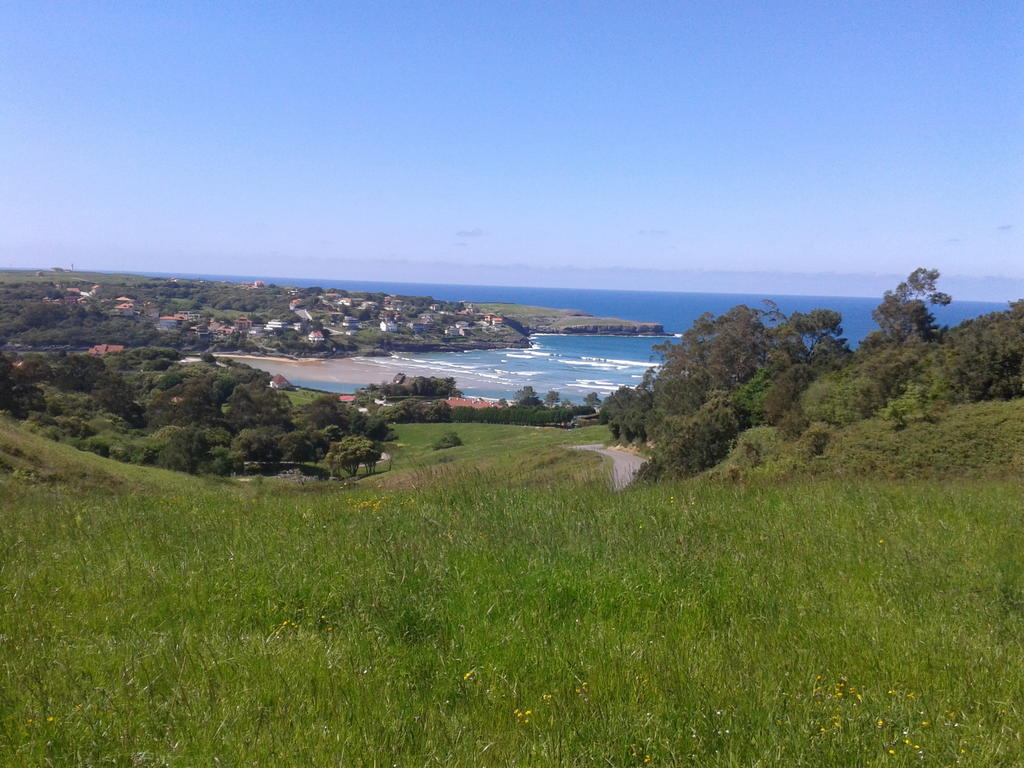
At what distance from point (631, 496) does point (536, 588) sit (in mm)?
3073

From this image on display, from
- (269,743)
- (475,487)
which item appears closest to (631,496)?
(475,487)

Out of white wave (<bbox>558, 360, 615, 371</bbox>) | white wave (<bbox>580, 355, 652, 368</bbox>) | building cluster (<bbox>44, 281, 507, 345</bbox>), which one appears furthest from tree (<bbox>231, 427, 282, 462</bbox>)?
white wave (<bbox>580, 355, 652, 368</bbox>)

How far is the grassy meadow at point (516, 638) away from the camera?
259 centimetres

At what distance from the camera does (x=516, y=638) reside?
11.4 feet

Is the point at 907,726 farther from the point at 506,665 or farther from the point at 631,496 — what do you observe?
the point at 631,496

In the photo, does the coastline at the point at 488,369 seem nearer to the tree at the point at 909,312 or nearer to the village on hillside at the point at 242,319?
the village on hillside at the point at 242,319

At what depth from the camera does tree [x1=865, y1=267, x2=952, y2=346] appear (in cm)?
3375

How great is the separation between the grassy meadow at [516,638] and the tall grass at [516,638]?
0.01 meters

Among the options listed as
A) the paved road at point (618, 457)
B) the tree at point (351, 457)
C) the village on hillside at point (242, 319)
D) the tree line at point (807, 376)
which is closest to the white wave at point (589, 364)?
the village on hillside at point (242, 319)

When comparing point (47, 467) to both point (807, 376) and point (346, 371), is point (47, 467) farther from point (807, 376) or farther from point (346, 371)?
point (346, 371)

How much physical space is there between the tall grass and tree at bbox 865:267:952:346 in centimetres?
3183

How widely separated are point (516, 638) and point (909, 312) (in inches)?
1426

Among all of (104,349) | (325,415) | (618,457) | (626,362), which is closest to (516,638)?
(618,457)

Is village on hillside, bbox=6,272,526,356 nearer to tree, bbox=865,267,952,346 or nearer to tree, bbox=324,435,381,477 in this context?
tree, bbox=324,435,381,477
